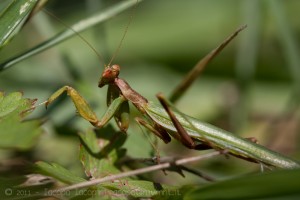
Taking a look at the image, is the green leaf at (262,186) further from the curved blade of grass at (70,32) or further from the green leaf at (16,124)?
the curved blade of grass at (70,32)

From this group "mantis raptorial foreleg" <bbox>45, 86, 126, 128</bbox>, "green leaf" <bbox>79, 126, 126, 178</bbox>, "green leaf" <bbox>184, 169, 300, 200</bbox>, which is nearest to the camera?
"green leaf" <bbox>184, 169, 300, 200</bbox>

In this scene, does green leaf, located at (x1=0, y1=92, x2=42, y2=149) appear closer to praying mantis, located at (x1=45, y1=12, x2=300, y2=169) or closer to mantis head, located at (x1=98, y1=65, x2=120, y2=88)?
praying mantis, located at (x1=45, y1=12, x2=300, y2=169)

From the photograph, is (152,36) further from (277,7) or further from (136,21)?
(277,7)

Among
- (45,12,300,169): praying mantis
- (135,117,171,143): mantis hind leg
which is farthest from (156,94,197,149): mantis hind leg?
(135,117,171,143): mantis hind leg

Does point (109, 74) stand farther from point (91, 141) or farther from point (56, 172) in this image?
point (56, 172)

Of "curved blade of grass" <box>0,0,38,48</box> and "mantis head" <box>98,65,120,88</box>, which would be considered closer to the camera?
"curved blade of grass" <box>0,0,38,48</box>

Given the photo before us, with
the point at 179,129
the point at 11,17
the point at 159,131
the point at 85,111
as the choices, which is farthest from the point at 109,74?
the point at 11,17

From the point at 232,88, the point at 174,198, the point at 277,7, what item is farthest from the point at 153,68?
the point at 174,198
